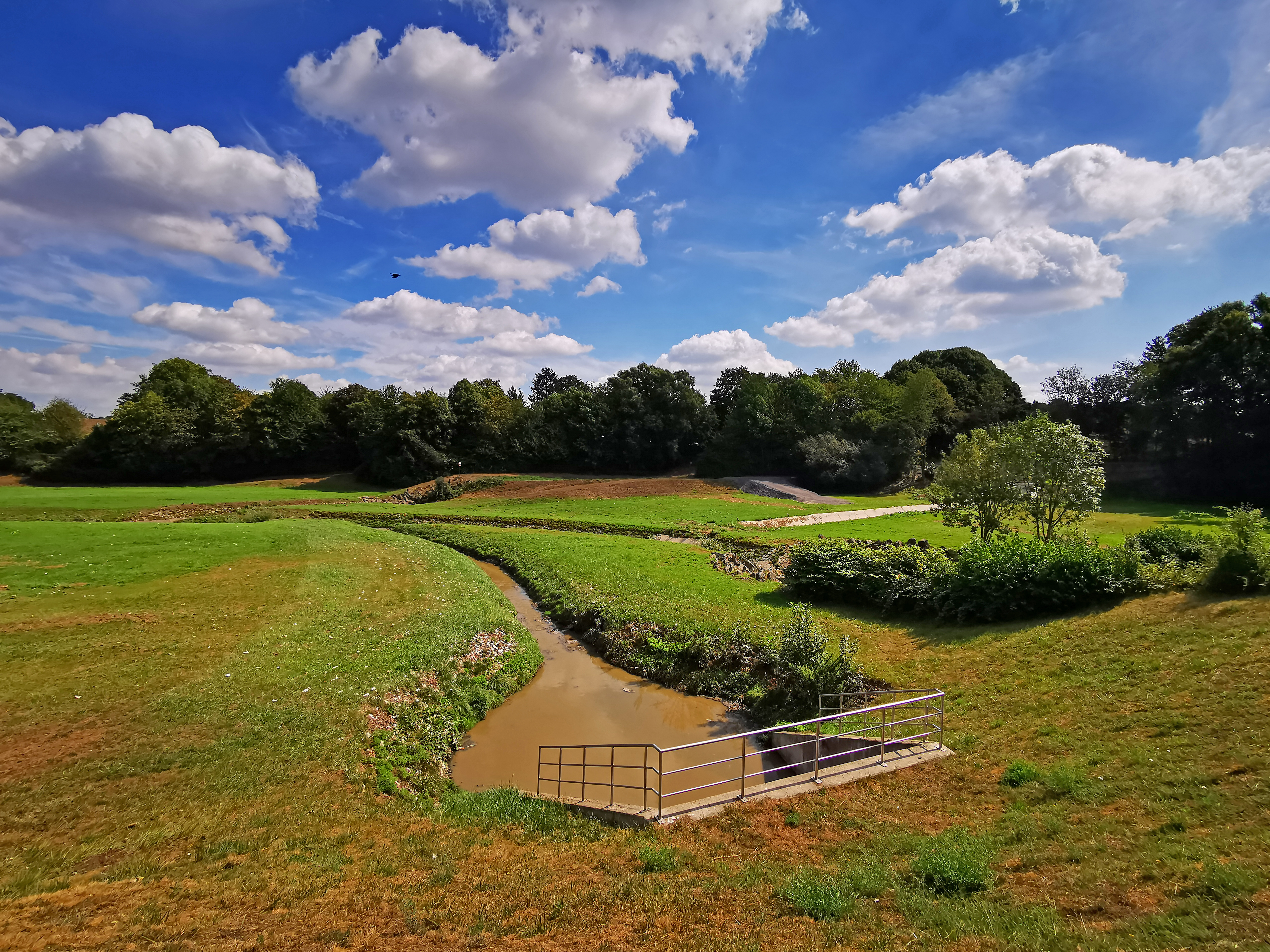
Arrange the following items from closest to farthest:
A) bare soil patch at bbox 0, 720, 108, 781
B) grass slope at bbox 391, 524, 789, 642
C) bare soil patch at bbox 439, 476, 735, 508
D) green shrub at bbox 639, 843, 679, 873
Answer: green shrub at bbox 639, 843, 679, 873 → bare soil patch at bbox 0, 720, 108, 781 → grass slope at bbox 391, 524, 789, 642 → bare soil patch at bbox 439, 476, 735, 508

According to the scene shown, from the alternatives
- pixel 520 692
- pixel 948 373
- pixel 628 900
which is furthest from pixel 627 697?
pixel 948 373

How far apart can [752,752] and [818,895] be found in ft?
18.2

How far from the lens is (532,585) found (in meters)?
27.0

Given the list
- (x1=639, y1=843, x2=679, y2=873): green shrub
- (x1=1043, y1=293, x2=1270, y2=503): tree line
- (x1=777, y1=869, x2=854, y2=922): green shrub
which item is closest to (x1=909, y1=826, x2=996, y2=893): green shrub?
(x1=777, y1=869, x2=854, y2=922): green shrub

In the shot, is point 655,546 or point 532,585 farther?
point 655,546

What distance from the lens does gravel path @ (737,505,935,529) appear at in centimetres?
3972

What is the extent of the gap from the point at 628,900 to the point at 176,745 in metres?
9.27

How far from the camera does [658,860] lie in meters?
7.27

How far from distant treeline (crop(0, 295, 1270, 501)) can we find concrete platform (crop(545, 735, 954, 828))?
5418cm

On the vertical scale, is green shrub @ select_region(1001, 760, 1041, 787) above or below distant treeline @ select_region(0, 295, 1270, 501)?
below

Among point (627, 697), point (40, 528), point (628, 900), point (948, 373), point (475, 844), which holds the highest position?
point (948, 373)

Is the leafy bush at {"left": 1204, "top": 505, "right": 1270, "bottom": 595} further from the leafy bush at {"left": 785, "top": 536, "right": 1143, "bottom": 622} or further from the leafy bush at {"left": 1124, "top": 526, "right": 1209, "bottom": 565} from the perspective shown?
the leafy bush at {"left": 1124, "top": 526, "right": 1209, "bottom": 565}

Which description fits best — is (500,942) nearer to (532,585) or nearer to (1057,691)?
(1057,691)

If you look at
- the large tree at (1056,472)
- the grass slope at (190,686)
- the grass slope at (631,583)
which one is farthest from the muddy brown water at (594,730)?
the large tree at (1056,472)
